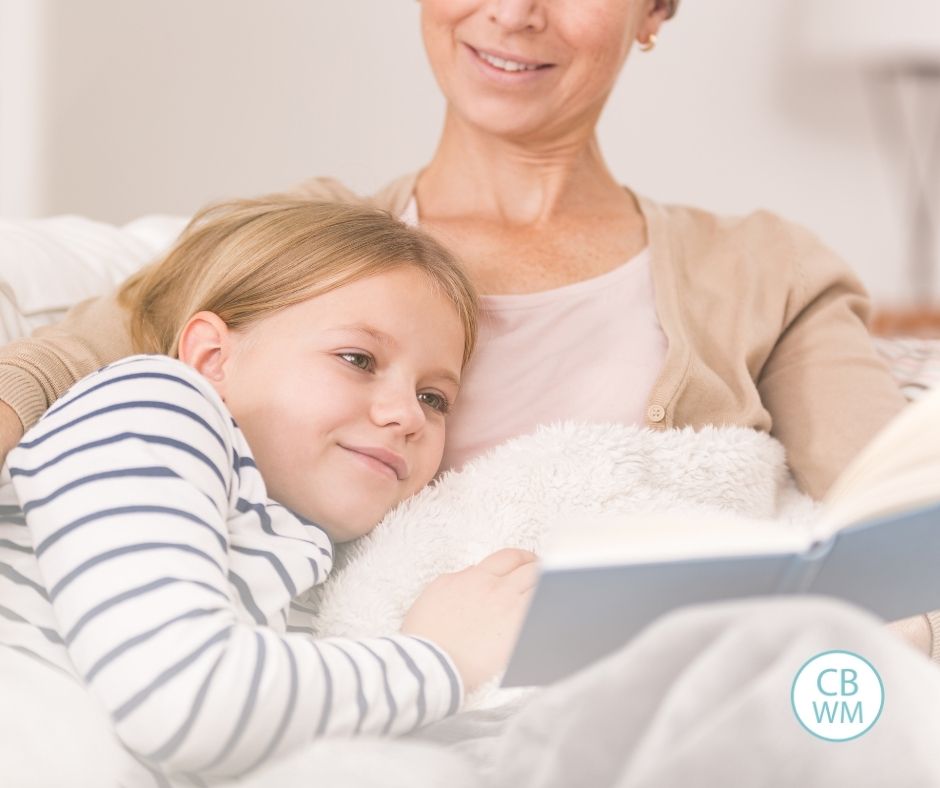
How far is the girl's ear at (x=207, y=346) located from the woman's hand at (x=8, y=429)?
6.2 inches

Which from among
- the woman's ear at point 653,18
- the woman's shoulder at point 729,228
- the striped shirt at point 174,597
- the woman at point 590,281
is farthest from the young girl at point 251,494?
the woman's ear at point 653,18

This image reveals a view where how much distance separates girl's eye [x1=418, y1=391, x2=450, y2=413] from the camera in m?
1.21

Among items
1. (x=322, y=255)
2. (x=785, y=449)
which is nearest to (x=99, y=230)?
(x=322, y=255)

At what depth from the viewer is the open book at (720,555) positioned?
0.67 meters

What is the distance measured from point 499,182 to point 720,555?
95 cm

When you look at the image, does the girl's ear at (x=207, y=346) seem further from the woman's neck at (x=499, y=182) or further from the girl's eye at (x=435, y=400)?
the woman's neck at (x=499, y=182)

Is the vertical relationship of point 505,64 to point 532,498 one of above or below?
above

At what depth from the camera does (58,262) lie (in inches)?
56.5

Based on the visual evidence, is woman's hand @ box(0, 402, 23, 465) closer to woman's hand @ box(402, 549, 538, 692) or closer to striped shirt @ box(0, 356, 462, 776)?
striped shirt @ box(0, 356, 462, 776)

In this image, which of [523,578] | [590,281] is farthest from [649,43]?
[523,578]

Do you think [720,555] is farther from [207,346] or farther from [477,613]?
[207,346]

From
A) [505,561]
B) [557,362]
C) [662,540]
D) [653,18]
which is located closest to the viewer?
[662,540]

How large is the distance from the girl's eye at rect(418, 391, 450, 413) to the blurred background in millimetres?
1498

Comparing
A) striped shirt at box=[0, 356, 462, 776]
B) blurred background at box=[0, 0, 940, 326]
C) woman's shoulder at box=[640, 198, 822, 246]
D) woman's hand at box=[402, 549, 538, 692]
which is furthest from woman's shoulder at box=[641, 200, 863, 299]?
blurred background at box=[0, 0, 940, 326]
